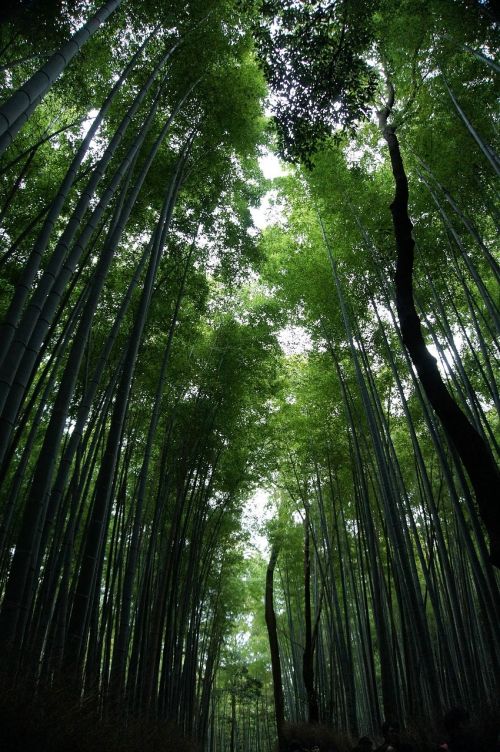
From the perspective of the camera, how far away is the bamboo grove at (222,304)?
8.48ft

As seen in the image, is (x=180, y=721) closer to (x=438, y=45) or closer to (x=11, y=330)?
(x=11, y=330)

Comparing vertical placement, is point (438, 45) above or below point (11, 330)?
above

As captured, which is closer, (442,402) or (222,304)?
(442,402)

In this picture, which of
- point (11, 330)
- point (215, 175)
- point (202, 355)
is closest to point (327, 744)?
point (202, 355)

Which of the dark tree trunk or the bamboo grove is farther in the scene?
the bamboo grove

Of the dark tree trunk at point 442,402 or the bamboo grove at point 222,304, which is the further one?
the bamboo grove at point 222,304

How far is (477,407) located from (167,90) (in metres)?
4.61

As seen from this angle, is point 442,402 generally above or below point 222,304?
below

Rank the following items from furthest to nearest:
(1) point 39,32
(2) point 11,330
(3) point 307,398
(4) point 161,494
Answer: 1. (3) point 307,398
2. (4) point 161,494
3. (1) point 39,32
4. (2) point 11,330

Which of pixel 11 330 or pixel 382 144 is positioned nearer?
pixel 11 330

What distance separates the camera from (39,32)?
3584mm

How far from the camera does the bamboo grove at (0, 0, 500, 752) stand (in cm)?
258

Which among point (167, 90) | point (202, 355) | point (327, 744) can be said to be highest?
point (167, 90)

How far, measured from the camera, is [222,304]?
23.7 feet
